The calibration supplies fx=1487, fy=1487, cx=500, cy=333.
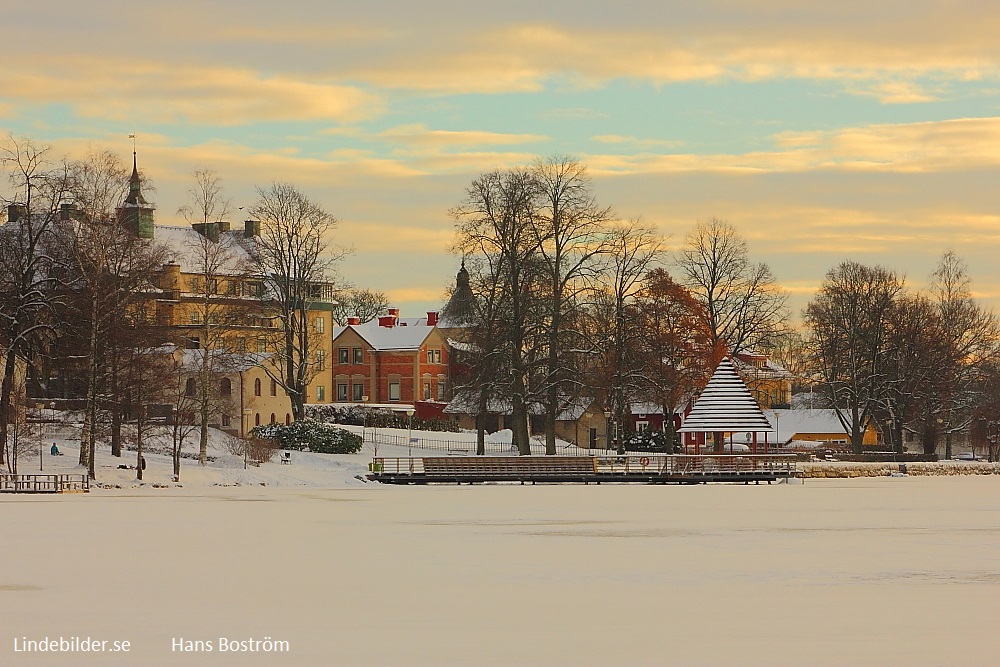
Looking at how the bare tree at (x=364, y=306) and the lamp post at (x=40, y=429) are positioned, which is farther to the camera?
the bare tree at (x=364, y=306)

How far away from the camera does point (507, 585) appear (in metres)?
21.1

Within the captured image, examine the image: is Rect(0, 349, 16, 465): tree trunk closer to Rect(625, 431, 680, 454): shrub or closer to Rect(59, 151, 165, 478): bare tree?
Rect(59, 151, 165, 478): bare tree

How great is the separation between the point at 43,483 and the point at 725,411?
32.5m

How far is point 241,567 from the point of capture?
2339cm

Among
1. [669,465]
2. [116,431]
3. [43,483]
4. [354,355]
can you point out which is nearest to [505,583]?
[43,483]

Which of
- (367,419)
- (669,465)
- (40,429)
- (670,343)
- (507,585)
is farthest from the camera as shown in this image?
(367,419)

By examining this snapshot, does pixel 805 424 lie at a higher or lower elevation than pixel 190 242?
lower

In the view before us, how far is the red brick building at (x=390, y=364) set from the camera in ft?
386

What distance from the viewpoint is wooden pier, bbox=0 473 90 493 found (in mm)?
48031

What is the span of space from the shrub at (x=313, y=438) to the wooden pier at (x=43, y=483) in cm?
1522

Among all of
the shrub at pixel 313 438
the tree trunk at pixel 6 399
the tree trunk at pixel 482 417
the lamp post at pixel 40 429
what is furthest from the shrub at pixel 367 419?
the tree trunk at pixel 6 399

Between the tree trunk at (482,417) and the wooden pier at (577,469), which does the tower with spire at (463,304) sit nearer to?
the tree trunk at (482,417)

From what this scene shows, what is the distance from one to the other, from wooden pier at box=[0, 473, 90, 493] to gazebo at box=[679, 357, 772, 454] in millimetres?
29585

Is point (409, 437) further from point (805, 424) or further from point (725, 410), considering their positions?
point (805, 424)
